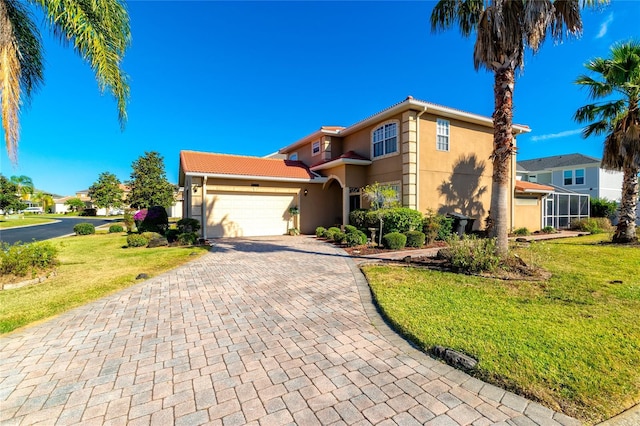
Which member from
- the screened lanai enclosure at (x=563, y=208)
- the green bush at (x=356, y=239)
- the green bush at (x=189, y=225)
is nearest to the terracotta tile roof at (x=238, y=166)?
the green bush at (x=189, y=225)

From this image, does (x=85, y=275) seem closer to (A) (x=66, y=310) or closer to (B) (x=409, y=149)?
(A) (x=66, y=310)

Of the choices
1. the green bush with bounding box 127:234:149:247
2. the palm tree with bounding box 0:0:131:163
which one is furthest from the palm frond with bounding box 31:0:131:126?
the green bush with bounding box 127:234:149:247

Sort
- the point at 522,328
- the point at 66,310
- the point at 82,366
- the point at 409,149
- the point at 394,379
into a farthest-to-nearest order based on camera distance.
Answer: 1. the point at 409,149
2. the point at 66,310
3. the point at 522,328
4. the point at 82,366
5. the point at 394,379

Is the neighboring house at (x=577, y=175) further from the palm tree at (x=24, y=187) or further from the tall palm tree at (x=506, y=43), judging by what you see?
the palm tree at (x=24, y=187)

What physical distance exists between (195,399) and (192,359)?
0.81 metres

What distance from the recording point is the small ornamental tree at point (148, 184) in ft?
111

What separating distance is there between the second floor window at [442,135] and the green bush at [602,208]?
18.4m

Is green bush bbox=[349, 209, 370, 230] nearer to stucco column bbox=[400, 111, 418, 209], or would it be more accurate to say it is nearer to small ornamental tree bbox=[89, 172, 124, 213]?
stucco column bbox=[400, 111, 418, 209]

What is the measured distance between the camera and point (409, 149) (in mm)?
13375

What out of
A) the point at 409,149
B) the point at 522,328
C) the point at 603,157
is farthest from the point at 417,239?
the point at 603,157

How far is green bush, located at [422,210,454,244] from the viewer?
1284 cm

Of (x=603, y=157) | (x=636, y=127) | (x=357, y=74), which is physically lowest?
(x=603, y=157)

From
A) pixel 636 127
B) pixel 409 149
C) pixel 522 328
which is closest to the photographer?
pixel 522 328

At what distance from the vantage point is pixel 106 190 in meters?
44.5
